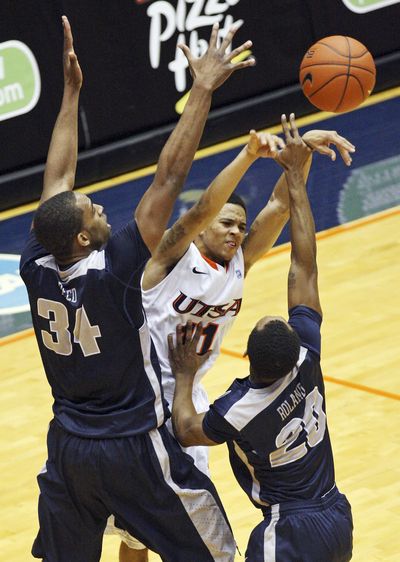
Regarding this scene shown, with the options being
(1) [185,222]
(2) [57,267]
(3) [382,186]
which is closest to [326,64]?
(1) [185,222]

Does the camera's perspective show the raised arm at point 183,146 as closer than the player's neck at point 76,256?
Yes

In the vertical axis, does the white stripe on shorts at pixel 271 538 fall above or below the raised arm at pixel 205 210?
below

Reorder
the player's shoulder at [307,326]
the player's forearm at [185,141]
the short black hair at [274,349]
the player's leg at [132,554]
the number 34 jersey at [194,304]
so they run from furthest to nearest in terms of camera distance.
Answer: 1. the player's leg at [132,554]
2. the number 34 jersey at [194,304]
3. the player's shoulder at [307,326]
4. the player's forearm at [185,141]
5. the short black hair at [274,349]

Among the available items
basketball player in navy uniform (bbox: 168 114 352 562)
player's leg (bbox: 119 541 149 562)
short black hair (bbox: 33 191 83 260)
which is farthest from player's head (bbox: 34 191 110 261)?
player's leg (bbox: 119 541 149 562)

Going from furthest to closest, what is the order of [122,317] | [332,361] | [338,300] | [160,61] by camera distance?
1. [160,61]
2. [338,300]
3. [332,361]
4. [122,317]

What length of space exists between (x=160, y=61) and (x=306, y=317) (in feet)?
29.1

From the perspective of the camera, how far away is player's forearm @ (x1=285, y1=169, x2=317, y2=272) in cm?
564

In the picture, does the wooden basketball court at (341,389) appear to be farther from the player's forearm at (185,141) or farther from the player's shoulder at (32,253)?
the player's forearm at (185,141)

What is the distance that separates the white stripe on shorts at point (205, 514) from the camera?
5.61 metres

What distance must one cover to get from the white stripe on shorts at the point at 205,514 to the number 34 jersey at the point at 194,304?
0.54 meters

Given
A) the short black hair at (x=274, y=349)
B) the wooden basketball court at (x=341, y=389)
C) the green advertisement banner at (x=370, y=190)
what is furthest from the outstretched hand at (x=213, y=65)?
the green advertisement banner at (x=370, y=190)

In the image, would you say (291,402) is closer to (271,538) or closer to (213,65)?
(271,538)

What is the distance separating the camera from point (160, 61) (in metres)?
14.0

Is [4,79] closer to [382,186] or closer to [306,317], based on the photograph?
[382,186]
